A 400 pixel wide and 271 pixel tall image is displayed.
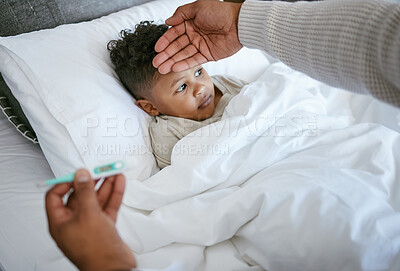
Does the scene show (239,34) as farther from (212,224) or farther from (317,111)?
(212,224)

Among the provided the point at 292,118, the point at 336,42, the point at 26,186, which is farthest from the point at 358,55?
the point at 26,186

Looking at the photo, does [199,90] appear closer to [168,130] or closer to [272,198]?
[168,130]


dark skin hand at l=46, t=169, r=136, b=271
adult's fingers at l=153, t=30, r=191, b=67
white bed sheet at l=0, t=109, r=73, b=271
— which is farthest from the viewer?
adult's fingers at l=153, t=30, r=191, b=67

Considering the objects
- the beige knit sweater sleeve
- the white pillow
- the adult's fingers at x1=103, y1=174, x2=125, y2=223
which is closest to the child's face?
the white pillow

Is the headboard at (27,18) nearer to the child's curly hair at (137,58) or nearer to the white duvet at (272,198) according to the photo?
the child's curly hair at (137,58)

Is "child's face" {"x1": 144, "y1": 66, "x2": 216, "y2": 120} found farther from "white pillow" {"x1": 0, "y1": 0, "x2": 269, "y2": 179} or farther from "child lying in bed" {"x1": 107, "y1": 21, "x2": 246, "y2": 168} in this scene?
"white pillow" {"x1": 0, "y1": 0, "x2": 269, "y2": 179}

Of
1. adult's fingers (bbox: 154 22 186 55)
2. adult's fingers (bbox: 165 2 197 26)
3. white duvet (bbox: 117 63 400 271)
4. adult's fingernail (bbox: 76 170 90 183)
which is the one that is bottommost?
white duvet (bbox: 117 63 400 271)

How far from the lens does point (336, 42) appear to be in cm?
71

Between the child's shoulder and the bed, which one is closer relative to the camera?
the bed

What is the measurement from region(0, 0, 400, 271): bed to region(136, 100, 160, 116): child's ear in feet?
0.15

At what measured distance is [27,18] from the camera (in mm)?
1112

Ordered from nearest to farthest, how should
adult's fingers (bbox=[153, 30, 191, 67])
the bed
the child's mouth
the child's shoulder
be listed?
the bed
adult's fingers (bbox=[153, 30, 191, 67])
the child's mouth
the child's shoulder

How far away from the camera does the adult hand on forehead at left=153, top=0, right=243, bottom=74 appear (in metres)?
1.01

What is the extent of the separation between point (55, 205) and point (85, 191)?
0.06 metres
